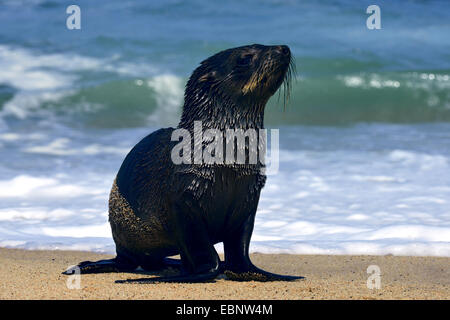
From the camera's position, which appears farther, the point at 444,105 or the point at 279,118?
the point at 444,105

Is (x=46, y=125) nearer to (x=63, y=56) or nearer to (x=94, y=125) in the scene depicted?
(x=94, y=125)

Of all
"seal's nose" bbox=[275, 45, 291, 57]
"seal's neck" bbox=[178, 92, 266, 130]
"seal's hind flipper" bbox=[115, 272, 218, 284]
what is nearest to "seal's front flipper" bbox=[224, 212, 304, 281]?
"seal's hind flipper" bbox=[115, 272, 218, 284]

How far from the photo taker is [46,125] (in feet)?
43.7

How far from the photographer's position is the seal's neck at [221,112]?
486 cm

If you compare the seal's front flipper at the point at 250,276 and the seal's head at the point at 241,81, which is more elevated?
the seal's head at the point at 241,81

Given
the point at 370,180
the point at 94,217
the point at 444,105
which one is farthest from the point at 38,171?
the point at 444,105

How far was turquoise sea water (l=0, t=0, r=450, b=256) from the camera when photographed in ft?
25.2

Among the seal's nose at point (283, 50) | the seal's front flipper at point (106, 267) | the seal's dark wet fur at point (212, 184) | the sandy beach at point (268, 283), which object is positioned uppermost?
the seal's nose at point (283, 50)

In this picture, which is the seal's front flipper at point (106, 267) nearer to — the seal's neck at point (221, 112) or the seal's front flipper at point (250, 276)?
the seal's front flipper at point (250, 276)

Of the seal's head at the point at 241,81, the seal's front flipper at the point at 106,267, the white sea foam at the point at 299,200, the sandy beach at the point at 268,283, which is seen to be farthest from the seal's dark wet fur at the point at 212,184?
the white sea foam at the point at 299,200

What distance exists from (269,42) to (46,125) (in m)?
6.26

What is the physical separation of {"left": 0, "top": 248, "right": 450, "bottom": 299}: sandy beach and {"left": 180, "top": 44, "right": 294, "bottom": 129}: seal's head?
1118 millimetres

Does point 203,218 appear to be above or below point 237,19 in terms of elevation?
below

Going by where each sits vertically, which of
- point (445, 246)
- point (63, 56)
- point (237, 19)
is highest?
point (237, 19)
